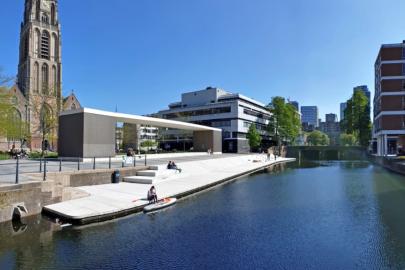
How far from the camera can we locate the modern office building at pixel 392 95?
6294cm

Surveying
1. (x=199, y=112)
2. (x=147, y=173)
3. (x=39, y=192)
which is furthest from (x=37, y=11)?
(x=39, y=192)

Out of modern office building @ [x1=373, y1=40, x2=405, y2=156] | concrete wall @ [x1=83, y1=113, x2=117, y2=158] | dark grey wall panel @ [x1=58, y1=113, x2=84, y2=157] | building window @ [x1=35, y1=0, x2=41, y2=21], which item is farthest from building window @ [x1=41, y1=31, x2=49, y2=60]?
modern office building @ [x1=373, y1=40, x2=405, y2=156]

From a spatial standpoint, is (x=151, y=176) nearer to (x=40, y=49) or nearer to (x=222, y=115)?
(x=222, y=115)

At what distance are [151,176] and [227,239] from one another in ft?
55.5

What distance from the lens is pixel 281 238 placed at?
14.2 meters

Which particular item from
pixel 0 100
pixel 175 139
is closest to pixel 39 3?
pixel 175 139

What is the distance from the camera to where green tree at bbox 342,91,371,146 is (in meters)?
89.6

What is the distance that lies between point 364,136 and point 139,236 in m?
97.6

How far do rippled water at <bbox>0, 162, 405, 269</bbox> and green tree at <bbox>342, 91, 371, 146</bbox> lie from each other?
76101 millimetres

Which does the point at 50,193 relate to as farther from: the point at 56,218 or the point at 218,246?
the point at 218,246

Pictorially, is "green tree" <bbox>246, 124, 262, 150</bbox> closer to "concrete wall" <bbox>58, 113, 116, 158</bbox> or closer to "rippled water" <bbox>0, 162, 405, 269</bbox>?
"concrete wall" <bbox>58, 113, 116, 158</bbox>

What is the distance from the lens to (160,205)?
1970cm

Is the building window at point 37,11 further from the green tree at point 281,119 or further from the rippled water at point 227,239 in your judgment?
the rippled water at point 227,239

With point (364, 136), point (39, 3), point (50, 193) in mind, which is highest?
point (39, 3)
